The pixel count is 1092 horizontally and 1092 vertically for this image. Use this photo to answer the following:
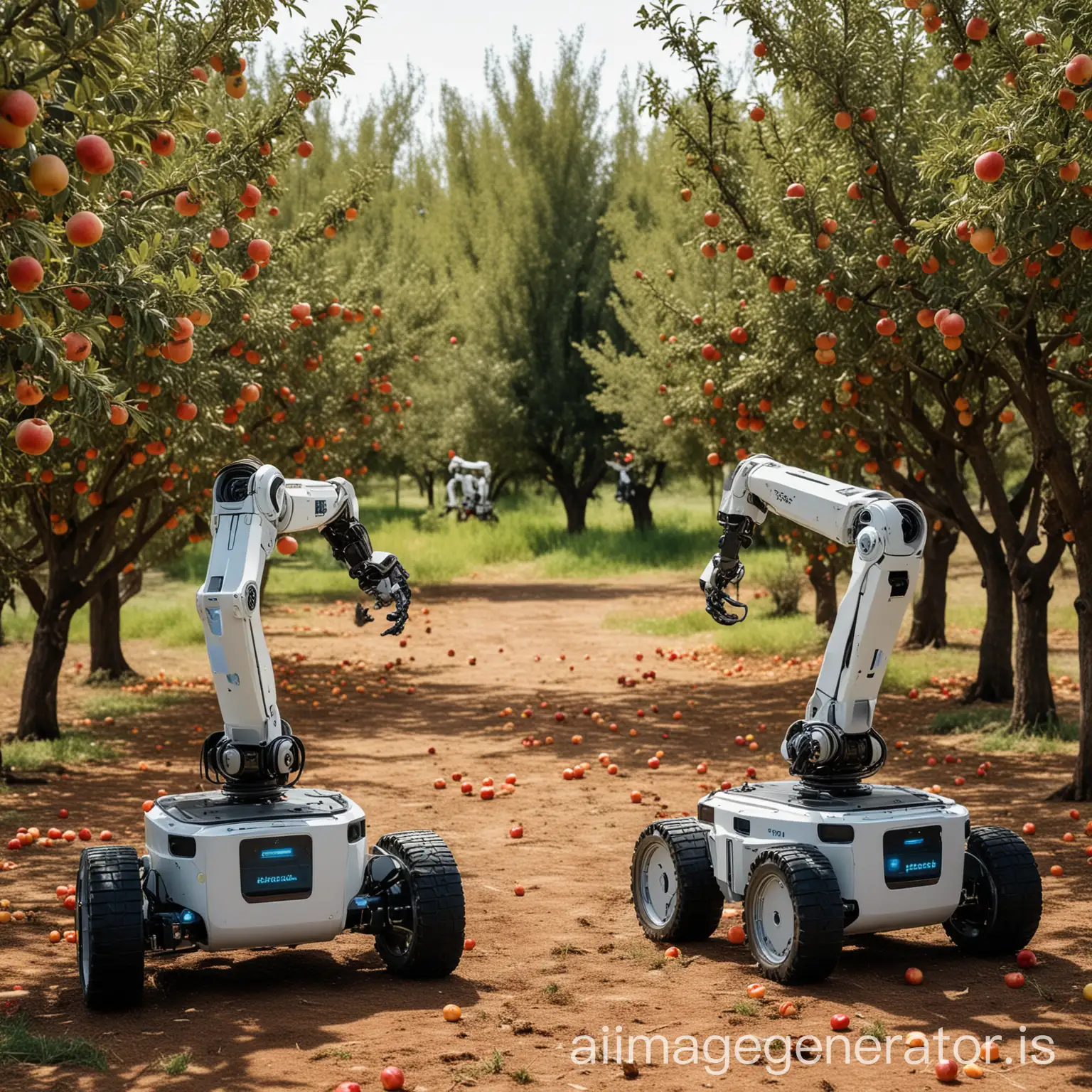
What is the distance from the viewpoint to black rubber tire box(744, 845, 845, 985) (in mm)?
5758

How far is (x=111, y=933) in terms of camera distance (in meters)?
5.50

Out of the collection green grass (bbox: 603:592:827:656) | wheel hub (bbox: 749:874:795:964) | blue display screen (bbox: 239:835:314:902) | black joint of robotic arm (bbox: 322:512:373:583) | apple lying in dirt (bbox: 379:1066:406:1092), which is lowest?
apple lying in dirt (bbox: 379:1066:406:1092)

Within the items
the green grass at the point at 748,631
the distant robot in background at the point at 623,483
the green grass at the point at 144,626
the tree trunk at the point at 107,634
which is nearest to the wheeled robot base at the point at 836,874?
the tree trunk at the point at 107,634

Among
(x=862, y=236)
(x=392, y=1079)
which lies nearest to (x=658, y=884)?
(x=392, y=1079)

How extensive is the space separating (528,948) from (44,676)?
7.49 m

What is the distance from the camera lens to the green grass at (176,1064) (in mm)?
4945

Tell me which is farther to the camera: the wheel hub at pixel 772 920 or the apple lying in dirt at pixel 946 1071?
the wheel hub at pixel 772 920

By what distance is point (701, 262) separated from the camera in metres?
22.3

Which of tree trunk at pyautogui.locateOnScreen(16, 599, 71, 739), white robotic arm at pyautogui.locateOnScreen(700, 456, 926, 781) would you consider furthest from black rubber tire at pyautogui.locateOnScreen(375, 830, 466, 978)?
tree trunk at pyautogui.locateOnScreen(16, 599, 71, 739)

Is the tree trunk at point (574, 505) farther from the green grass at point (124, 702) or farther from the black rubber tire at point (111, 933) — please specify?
the black rubber tire at point (111, 933)

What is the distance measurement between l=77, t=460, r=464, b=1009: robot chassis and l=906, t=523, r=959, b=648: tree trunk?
12.4m

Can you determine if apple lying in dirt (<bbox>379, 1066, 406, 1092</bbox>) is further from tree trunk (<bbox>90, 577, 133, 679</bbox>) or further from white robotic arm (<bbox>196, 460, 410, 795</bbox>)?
tree trunk (<bbox>90, 577, 133, 679</bbox>)

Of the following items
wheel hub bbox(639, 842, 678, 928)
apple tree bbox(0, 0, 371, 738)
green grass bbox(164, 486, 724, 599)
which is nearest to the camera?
apple tree bbox(0, 0, 371, 738)

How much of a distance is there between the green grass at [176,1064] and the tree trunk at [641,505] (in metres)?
29.8
